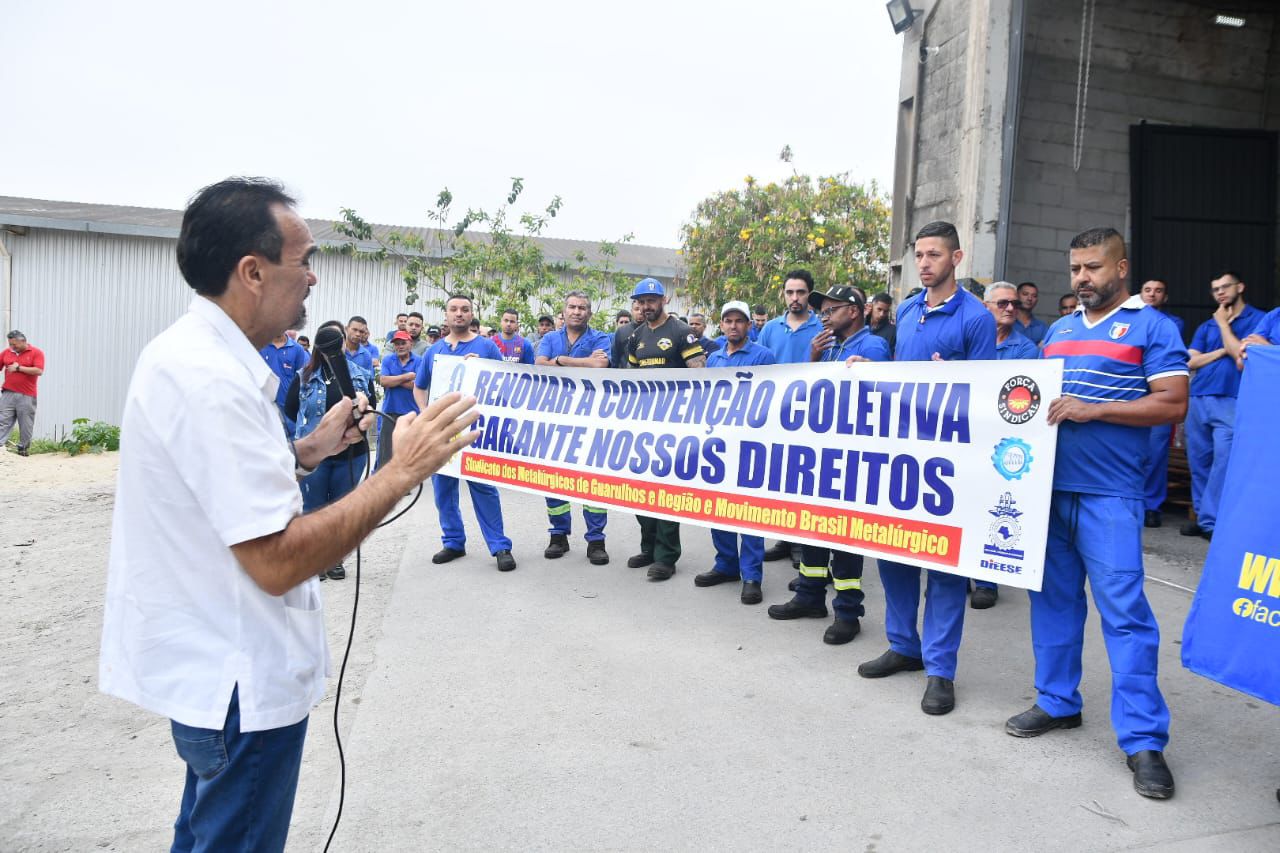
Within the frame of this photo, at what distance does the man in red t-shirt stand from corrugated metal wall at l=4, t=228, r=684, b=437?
3123 mm

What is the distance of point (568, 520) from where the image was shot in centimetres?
739

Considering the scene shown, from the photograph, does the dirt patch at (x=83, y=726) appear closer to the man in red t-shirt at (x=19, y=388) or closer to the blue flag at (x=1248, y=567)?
the blue flag at (x=1248, y=567)

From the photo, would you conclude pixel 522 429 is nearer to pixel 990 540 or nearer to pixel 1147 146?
pixel 990 540

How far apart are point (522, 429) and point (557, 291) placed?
1046 cm

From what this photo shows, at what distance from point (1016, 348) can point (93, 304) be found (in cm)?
1910

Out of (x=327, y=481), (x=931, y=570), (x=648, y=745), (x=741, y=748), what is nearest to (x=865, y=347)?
(x=931, y=570)

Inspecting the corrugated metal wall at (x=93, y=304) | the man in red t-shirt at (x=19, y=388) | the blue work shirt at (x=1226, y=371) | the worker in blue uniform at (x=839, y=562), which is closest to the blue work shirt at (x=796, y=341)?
the worker in blue uniform at (x=839, y=562)

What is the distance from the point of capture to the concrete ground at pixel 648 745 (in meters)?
3.16

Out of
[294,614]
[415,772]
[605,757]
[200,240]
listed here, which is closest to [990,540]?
[605,757]

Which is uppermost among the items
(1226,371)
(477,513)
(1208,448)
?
(1226,371)

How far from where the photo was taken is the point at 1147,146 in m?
10.7

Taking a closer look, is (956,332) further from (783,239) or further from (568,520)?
(783,239)

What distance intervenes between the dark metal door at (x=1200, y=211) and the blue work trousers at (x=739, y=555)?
703cm

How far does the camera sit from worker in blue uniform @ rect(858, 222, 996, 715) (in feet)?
14.1
